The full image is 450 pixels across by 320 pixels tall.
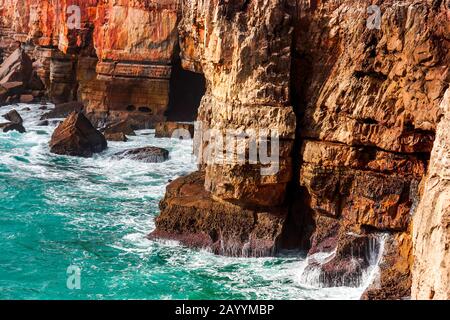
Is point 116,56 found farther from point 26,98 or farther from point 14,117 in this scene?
point 26,98

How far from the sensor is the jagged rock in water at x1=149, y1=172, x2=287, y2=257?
19.0 meters

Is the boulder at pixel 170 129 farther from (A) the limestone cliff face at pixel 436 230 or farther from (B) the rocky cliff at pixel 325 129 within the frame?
(A) the limestone cliff face at pixel 436 230

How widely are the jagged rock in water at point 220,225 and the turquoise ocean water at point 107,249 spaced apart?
33 cm

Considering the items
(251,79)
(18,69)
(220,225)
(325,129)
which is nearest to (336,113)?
(325,129)

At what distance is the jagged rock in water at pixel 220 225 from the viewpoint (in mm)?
18969

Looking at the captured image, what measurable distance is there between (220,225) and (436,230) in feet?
35.0

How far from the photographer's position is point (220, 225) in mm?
19344

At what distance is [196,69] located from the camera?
2978 centimetres

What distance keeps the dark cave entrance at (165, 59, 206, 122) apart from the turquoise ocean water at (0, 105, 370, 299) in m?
6.57

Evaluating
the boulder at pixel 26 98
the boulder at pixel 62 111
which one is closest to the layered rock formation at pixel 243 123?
the boulder at pixel 62 111

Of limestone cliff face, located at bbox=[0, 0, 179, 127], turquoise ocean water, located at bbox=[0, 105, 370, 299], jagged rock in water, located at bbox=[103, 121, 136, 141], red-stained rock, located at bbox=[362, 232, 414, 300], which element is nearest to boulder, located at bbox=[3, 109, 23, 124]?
limestone cliff face, located at bbox=[0, 0, 179, 127]

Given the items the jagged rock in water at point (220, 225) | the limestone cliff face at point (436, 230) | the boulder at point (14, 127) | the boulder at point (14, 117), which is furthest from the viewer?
the boulder at point (14, 117)
